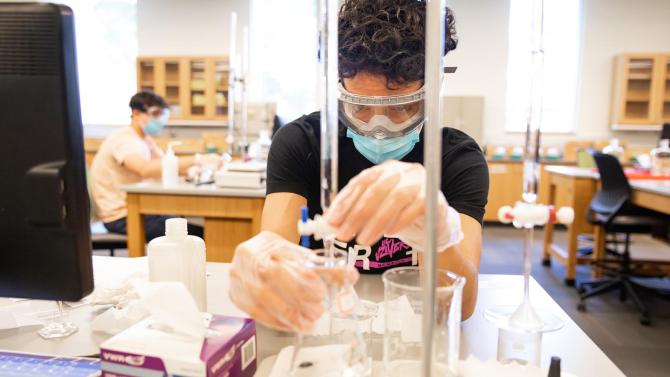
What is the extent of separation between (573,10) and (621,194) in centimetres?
353

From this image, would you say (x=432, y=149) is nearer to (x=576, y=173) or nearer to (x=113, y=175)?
(x=113, y=175)

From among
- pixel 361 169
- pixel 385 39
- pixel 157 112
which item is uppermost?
pixel 385 39

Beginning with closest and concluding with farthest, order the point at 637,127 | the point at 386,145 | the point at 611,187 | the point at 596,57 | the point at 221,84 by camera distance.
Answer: the point at 386,145
the point at 611,187
the point at 637,127
the point at 596,57
the point at 221,84

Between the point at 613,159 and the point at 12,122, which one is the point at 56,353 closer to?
the point at 12,122

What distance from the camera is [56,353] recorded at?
0.75 meters

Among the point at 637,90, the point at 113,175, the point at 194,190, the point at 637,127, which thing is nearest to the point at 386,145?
the point at 194,190

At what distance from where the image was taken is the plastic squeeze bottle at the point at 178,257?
2.53ft

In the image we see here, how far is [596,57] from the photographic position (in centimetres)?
556

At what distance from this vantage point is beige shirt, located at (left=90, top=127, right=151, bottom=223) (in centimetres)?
276

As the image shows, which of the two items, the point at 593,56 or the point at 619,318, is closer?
the point at 619,318

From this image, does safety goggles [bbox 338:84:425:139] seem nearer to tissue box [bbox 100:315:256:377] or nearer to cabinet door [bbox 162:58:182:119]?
tissue box [bbox 100:315:256:377]

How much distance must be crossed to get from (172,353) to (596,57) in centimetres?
614

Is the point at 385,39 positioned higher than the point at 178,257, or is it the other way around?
the point at 385,39

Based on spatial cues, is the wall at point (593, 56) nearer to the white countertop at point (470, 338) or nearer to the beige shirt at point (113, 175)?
the beige shirt at point (113, 175)
